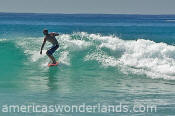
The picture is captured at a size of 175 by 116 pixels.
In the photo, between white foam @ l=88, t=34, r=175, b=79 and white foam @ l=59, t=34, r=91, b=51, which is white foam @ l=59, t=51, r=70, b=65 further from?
white foam @ l=88, t=34, r=175, b=79

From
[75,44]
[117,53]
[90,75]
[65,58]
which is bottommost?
[90,75]

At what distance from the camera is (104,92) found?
13172 mm

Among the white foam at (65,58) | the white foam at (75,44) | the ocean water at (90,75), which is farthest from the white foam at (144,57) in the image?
the white foam at (65,58)

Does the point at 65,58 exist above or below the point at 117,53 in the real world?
below

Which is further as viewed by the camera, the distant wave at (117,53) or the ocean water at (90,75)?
the distant wave at (117,53)

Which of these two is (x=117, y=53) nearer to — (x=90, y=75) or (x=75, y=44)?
(x=75, y=44)

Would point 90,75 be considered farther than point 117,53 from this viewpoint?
No

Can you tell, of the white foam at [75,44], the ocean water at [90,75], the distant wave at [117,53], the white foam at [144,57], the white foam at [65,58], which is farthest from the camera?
the white foam at [75,44]

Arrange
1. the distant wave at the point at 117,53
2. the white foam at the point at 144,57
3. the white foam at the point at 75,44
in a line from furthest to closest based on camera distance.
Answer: the white foam at the point at 75,44 < the distant wave at the point at 117,53 < the white foam at the point at 144,57

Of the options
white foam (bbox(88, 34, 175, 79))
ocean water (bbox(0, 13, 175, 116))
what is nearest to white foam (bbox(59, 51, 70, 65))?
ocean water (bbox(0, 13, 175, 116))

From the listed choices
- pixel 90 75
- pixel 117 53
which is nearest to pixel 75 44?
pixel 117 53

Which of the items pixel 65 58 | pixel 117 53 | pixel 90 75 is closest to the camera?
pixel 90 75

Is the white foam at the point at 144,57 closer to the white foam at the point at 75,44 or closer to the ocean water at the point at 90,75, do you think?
the ocean water at the point at 90,75

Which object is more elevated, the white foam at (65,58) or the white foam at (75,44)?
the white foam at (75,44)
